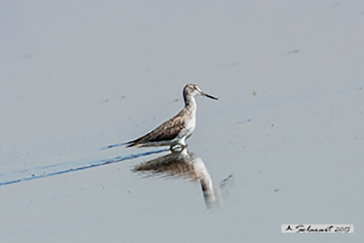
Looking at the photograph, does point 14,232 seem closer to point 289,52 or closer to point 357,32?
point 289,52

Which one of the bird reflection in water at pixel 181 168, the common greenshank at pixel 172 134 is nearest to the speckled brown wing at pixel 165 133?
the common greenshank at pixel 172 134

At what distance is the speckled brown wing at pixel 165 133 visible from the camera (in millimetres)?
12891

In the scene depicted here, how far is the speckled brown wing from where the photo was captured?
42.3 ft

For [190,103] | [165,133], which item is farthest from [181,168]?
[190,103]

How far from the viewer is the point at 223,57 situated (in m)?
18.2

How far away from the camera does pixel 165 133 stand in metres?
13.0

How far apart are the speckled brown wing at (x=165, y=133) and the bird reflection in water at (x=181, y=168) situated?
289mm

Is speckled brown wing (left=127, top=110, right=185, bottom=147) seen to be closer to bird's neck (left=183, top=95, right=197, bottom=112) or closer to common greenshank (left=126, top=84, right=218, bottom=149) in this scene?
common greenshank (left=126, top=84, right=218, bottom=149)

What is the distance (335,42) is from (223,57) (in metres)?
2.44

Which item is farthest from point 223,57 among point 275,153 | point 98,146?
point 275,153

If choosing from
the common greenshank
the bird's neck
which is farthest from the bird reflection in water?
the bird's neck

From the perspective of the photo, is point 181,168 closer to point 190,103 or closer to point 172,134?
point 172,134

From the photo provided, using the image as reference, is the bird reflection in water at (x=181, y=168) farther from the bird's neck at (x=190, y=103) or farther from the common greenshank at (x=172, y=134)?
the bird's neck at (x=190, y=103)

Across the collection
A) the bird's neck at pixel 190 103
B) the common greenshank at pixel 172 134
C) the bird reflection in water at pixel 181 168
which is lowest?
the bird reflection in water at pixel 181 168
